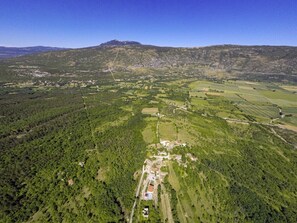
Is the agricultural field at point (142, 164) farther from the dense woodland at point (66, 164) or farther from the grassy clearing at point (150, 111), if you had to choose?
the grassy clearing at point (150, 111)

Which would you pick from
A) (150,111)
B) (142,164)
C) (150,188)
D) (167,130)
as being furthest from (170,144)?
(150,111)

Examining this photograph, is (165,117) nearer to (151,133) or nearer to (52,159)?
(151,133)

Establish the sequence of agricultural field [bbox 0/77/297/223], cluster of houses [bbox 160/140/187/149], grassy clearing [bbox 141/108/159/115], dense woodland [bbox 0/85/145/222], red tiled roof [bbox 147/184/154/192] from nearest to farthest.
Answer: dense woodland [bbox 0/85/145/222]
agricultural field [bbox 0/77/297/223]
red tiled roof [bbox 147/184/154/192]
cluster of houses [bbox 160/140/187/149]
grassy clearing [bbox 141/108/159/115]

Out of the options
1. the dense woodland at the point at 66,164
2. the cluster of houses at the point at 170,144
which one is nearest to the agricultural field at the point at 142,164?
the dense woodland at the point at 66,164

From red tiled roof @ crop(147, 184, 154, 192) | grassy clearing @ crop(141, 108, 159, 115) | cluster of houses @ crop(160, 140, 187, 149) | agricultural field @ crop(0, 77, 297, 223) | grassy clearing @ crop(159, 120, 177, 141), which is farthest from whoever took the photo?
grassy clearing @ crop(141, 108, 159, 115)

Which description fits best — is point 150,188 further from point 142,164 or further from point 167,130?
point 167,130

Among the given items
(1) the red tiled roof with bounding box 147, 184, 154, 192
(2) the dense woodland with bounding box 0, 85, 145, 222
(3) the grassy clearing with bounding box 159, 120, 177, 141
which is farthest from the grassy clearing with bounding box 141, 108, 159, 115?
(1) the red tiled roof with bounding box 147, 184, 154, 192

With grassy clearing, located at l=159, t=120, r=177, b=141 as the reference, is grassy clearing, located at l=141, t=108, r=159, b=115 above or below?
below

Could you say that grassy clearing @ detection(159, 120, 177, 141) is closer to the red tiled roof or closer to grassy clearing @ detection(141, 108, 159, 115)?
grassy clearing @ detection(141, 108, 159, 115)

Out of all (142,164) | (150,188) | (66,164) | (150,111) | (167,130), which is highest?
(66,164)
